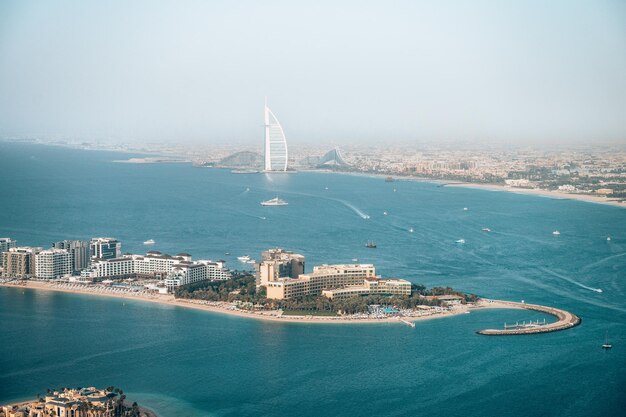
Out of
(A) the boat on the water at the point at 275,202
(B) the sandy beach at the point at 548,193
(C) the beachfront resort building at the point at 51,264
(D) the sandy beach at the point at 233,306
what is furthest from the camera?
(B) the sandy beach at the point at 548,193

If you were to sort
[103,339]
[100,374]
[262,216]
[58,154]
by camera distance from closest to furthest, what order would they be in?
1. [100,374]
2. [103,339]
3. [262,216]
4. [58,154]

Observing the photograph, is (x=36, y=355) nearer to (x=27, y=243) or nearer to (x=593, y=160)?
(x=27, y=243)

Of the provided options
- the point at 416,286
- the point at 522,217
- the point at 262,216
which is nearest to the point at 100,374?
the point at 416,286

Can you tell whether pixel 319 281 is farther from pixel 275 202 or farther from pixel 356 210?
pixel 275 202

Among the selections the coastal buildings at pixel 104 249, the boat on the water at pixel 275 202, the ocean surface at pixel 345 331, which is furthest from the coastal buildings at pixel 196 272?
the boat on the water at pixel 275 202

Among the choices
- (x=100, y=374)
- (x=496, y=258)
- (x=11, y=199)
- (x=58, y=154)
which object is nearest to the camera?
(x=100, y=374)

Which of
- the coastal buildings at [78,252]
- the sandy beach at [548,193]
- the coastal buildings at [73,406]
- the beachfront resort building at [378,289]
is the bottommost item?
the coastal buildings at [73,406]

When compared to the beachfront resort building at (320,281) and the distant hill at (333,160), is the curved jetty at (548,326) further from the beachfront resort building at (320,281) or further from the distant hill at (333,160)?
the distant hill at (333,160)

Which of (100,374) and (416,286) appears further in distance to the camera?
(416,286)
